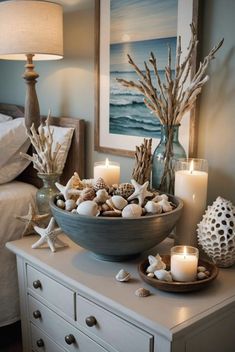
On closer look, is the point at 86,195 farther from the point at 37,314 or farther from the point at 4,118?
the point at 4,118

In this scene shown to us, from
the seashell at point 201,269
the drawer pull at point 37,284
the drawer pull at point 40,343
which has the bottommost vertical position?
the drawer pull at point 40,343

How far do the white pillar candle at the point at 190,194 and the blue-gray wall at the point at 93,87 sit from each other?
0.36 feet

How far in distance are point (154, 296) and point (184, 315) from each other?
12 centimetres

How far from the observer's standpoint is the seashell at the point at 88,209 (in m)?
1.24

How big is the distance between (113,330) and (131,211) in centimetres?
34

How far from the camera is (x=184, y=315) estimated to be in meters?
1.03

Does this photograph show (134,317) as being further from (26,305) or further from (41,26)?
(41,26)

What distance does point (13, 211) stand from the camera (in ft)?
6.08

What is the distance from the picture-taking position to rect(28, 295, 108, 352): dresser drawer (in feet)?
4.16

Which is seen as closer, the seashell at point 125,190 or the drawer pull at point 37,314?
the seashell at point 125,190

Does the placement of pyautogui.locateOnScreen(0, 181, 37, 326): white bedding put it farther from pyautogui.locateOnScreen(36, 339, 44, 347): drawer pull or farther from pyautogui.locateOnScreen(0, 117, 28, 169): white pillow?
pyautogui.locateOnScreen(36, 339, 44, 347): drawer pull

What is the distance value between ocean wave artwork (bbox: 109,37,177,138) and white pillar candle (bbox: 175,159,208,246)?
0.28 metres

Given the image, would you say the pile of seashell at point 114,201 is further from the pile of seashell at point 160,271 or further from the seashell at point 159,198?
the pile of seashell at point 160,271

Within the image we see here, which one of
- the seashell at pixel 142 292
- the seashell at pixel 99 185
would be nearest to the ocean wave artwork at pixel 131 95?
the seashell at pixel 99 185
